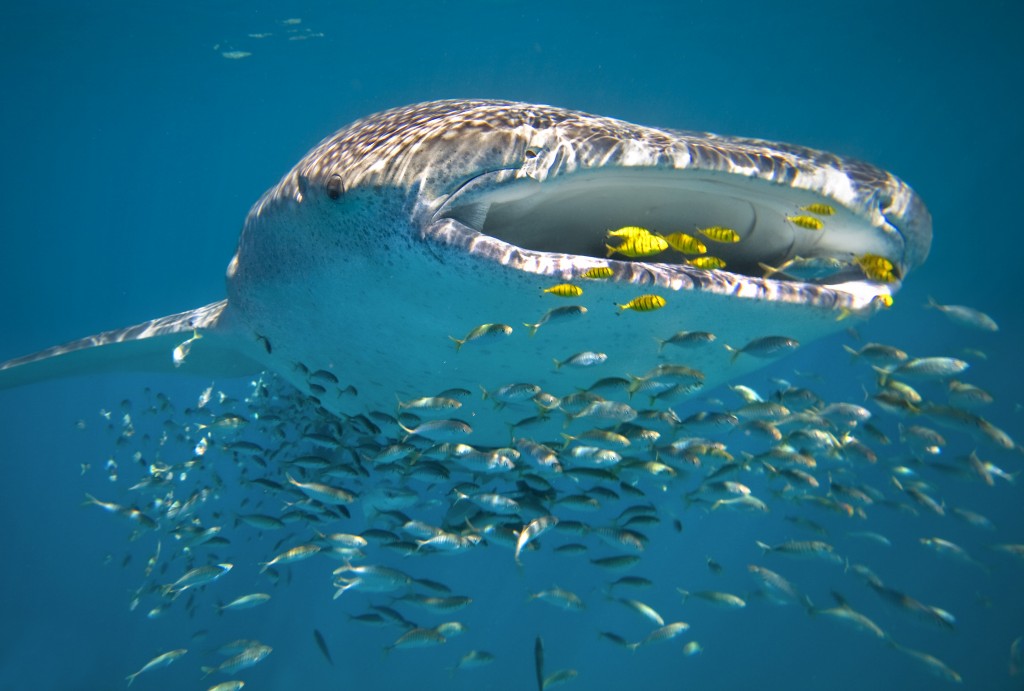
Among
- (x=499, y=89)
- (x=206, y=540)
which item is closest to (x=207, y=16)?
(x=499, y=89)

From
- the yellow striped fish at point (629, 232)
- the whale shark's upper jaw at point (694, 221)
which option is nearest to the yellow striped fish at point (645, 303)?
the whale shark's upper jaw at point (694, 221)

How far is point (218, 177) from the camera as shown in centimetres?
4712

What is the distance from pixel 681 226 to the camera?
3.10m

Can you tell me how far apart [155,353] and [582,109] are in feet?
82.7

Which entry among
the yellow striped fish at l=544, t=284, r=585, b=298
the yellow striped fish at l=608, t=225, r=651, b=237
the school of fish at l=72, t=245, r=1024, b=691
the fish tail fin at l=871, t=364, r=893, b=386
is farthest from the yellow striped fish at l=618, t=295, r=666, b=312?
the fish tail fin at l=871, t=364, r=893, b=386

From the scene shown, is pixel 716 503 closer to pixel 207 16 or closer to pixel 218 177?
pixel 207 16

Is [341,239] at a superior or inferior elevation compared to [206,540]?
superior

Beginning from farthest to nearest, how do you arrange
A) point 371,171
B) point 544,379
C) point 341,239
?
point 544,379 → point 341,239 → point 371,171

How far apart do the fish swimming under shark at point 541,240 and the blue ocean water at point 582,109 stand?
6.03 meters

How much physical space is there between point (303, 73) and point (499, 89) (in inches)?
315

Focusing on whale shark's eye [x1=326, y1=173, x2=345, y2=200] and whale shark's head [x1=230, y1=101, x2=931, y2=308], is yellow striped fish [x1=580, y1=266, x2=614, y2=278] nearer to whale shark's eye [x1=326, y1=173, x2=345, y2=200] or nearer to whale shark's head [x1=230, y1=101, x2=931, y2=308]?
whale shark's head [x1=230, y1=101, x2=931, y2=308]

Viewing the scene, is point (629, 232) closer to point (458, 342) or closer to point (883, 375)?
point (458, 342)

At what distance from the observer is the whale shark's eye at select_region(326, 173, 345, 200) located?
2.71 m

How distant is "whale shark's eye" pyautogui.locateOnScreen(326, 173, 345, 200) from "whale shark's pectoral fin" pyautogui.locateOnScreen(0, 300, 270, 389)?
1.96 meters
